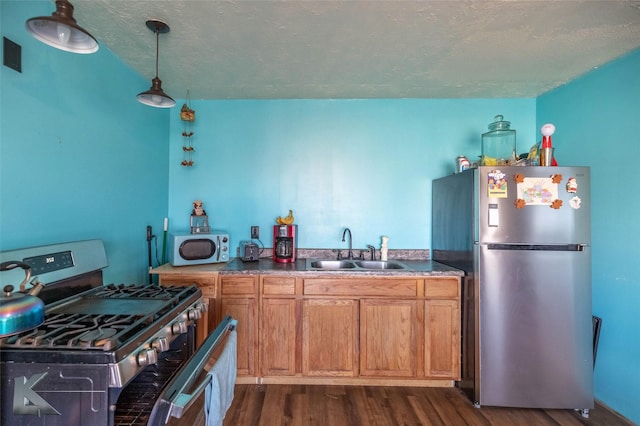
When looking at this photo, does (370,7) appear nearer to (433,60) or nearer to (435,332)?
(433,60)

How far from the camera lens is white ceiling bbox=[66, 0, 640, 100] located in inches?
61.8

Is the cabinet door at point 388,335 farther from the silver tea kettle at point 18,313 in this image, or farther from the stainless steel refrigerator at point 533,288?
the silver tea kettle at point 18,313

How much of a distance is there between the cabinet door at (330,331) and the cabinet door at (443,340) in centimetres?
56

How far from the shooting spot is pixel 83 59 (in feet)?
5.73

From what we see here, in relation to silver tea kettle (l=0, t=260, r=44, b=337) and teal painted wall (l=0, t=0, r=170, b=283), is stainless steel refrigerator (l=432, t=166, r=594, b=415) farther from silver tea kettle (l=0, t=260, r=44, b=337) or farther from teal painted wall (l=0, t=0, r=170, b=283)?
teal painted wall (l=0, t=0, r=170, b=283)

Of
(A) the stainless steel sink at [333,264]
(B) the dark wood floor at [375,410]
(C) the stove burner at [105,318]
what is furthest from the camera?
(A) the stainless steel sink at [333,264]

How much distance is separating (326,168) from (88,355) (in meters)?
2.29

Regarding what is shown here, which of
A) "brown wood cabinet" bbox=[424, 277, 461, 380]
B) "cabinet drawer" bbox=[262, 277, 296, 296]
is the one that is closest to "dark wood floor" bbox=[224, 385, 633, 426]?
"brown wood cabinet" bbox=[424, 277, 461, 380]

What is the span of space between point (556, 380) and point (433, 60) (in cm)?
234

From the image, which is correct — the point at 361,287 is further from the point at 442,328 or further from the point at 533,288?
the point at 533,288

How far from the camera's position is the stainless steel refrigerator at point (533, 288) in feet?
6.50

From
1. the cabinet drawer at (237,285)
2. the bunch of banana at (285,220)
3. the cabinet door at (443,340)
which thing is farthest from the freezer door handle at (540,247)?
the cabinet drawer at (237,285)

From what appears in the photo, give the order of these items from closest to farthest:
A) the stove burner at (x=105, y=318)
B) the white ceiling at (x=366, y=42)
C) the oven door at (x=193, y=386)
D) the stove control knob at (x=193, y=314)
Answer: the oven door at (x=193, y=386) < the stove burner at (x=105, y=318) < the stove control knob at (x=193, y=314) < the white ceiling at (x=366, y=42)

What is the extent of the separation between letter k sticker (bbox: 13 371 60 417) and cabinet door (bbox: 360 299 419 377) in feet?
5.93
